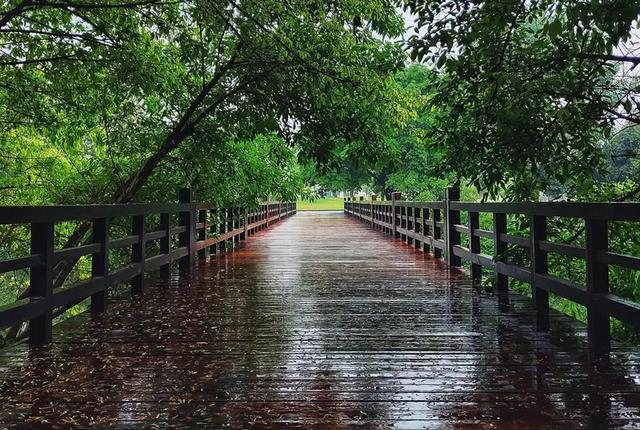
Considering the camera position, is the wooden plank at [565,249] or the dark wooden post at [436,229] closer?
the wooden plank at [565,249]

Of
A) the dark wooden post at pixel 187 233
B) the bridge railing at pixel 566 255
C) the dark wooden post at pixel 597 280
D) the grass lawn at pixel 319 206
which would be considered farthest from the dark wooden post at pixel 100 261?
the grass lawn at pixel 319 206

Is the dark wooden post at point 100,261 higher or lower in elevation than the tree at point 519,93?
lower

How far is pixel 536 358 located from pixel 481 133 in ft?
8.80

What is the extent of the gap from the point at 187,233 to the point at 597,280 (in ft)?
19.4

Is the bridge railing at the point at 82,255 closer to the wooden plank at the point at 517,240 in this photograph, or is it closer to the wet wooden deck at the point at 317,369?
the wet wooden deck at the point at 317,369

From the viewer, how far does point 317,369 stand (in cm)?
288

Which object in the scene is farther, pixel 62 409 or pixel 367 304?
pixel 367 304

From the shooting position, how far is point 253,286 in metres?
5.97

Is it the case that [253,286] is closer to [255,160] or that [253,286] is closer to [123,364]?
[123,364]

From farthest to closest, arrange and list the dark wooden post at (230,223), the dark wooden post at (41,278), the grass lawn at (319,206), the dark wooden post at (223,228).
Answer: the grass lawn at (319,206) < the dark wooden post at (230,223) < the dark wooden post at (223,228) < the dark wooden post at (41,278)

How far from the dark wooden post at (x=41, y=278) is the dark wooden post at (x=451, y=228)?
18.7 ft

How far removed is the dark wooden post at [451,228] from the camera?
298 inches

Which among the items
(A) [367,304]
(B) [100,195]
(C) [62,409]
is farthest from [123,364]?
(B) [100,195]

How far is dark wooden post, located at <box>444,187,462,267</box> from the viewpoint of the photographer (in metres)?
7.57
